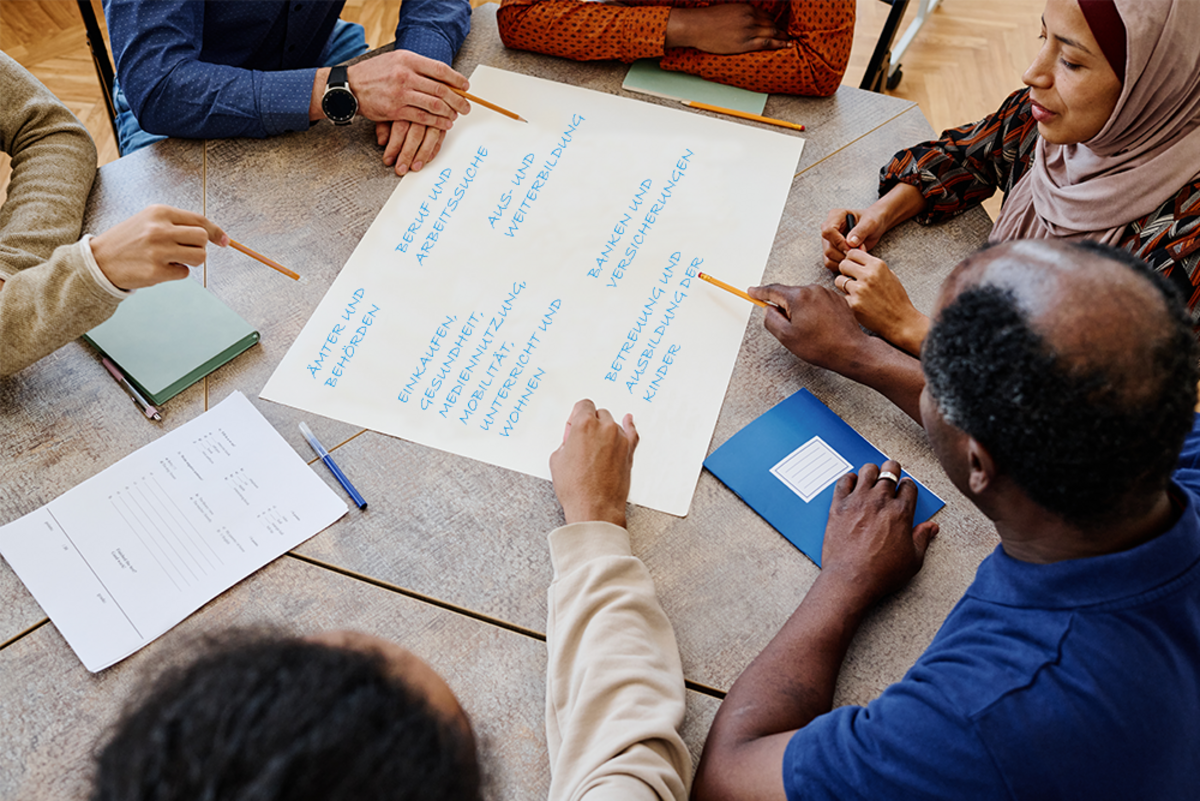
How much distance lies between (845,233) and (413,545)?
71 centimetres

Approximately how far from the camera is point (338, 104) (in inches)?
43.8

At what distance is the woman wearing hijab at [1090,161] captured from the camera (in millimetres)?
930

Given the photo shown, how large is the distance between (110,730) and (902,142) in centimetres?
125

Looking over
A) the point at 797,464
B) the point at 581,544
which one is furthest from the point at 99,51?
the point at 797,464

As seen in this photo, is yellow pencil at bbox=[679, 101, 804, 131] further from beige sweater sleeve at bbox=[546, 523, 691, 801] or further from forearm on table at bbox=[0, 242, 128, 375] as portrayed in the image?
forearm on table at bbox=[0, 242, 128, 375]

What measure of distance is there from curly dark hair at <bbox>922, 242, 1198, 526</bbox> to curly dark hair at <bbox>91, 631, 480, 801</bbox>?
0.46 meters

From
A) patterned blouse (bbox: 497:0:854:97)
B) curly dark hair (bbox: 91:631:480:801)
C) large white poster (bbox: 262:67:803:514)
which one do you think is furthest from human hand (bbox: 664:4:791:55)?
curly dark hair (bbox: 91:631:480:801)

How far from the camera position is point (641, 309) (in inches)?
38.4

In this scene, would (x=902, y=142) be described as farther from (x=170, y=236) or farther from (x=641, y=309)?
(x=170, y=236)

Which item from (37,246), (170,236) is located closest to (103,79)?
(37,246)

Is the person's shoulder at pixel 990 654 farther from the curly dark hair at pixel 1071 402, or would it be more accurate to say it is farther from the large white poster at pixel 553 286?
the large white poster at pixel 553 286

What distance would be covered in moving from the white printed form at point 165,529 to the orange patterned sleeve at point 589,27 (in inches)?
29.5

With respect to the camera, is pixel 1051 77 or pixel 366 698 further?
pixel 1051 77

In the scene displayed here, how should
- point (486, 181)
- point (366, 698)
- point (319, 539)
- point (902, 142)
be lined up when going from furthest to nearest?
point (902, 142), point (486, 181), point (319, 539), point (366, 698)
